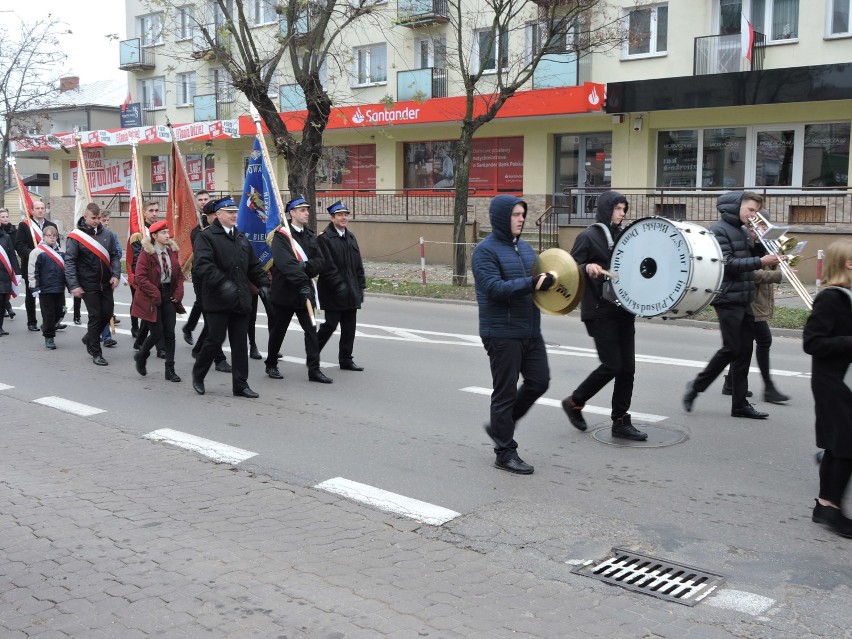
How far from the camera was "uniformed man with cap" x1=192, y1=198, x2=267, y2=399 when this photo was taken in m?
9.02

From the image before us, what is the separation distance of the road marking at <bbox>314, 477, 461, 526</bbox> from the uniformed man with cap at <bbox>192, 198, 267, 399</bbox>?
3.19 meters

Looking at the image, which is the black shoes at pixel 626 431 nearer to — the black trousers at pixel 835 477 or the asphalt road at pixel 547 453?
the asphalt road at pixel 547 453

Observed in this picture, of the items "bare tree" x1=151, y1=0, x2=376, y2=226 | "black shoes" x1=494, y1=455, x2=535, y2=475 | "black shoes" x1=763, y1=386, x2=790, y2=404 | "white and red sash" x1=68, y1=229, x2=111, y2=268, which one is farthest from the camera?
"bare tree" x1=151, y1=0, x2=376, y2=226

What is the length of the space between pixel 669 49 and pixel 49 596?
78.4ft

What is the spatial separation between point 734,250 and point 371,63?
27260 millimetres

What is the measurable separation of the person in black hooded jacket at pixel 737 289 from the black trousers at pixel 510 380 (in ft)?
6.00

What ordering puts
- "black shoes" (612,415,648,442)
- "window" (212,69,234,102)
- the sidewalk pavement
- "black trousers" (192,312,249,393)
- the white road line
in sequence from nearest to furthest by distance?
the sidewalk pavement
the white road line
"black shoes" (612,415,648,442)
"black trousers" (192,312,249,393)
"window" (212,69,234,102)

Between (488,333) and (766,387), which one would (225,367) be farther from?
(766,387)

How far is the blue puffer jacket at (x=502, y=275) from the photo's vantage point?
6266 mm

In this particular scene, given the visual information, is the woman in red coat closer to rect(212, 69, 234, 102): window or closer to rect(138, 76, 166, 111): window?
rect(212, 69, 234, 102): window

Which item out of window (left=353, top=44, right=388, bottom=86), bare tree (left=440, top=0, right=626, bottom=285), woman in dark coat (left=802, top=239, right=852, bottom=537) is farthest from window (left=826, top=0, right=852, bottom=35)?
woman in dark coat (left=802, top=239, right=852, bottom=537)

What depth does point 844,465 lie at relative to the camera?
16.8 ft

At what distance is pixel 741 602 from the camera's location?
4.29 meters

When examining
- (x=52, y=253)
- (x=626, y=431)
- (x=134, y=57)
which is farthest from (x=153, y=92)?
(x=626, y=431)
